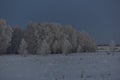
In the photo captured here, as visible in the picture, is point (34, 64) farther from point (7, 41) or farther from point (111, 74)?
point (111, 74)

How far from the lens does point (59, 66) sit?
3.36 m

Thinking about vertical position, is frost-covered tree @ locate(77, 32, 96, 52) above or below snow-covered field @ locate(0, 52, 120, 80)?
above

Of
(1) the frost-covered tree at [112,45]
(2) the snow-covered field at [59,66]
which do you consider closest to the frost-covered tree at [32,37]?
(2) the snow-covered field at [59,66]

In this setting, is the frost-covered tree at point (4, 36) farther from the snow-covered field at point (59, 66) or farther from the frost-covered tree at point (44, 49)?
the frost-covered tree at point (44, 49)

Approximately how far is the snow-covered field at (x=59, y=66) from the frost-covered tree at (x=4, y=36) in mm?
212

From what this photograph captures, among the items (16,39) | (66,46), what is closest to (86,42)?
(66,46)

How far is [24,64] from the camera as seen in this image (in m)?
3.38

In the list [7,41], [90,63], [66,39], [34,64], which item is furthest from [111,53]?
[7,41]

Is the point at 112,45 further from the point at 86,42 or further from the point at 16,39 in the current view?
the point at 16,39

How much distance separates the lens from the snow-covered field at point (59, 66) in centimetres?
289

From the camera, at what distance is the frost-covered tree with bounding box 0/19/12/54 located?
355cm

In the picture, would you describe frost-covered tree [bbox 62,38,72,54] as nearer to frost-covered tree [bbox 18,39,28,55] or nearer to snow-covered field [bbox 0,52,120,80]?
snow-covered field [bbox 0,52,120,80]

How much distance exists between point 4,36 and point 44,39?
0.50 metres

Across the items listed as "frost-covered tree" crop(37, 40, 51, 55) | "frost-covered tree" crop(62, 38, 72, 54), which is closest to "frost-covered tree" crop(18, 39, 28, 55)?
"frost-covered tree" crop(37, 40, 51, 55)
